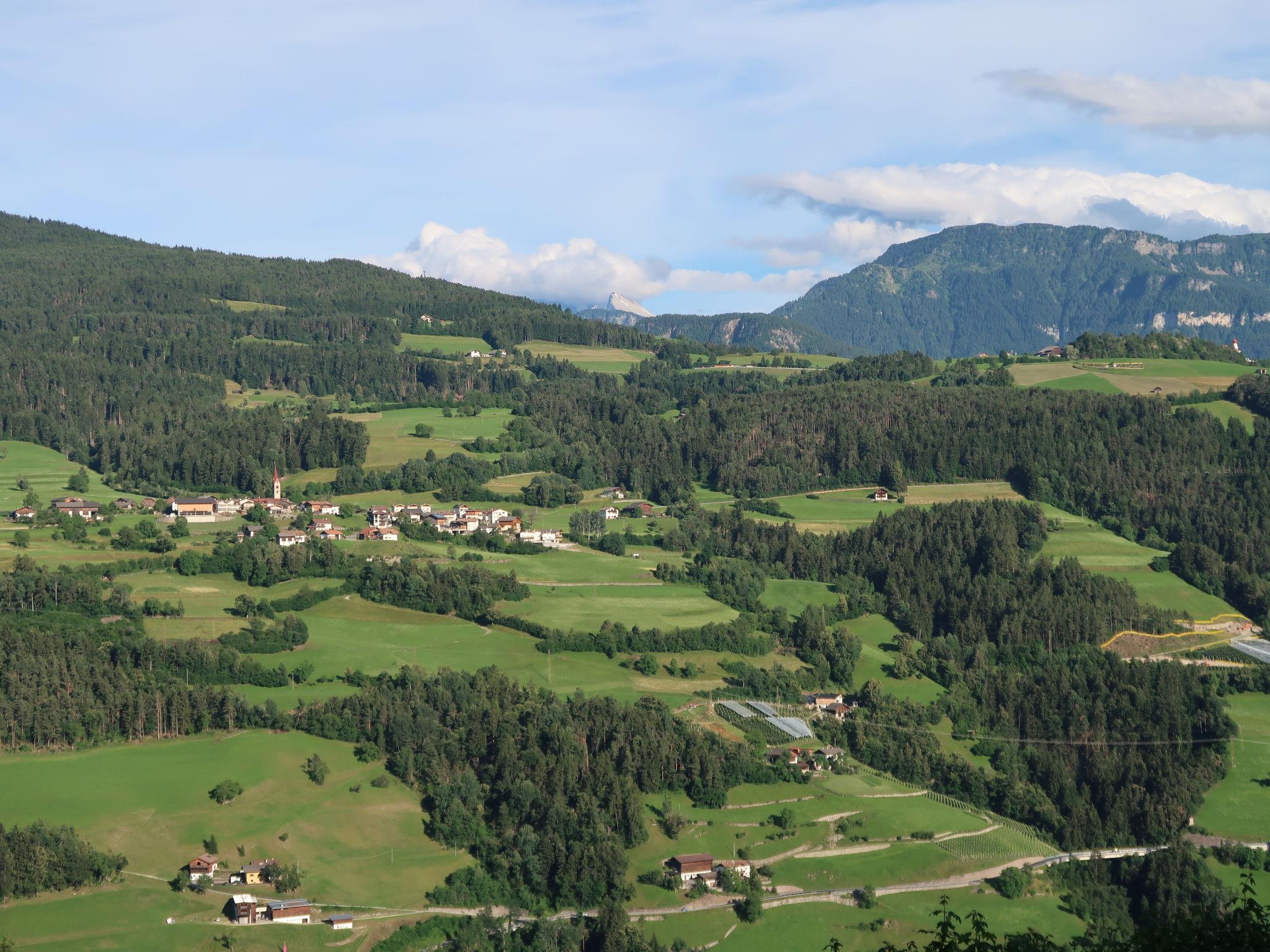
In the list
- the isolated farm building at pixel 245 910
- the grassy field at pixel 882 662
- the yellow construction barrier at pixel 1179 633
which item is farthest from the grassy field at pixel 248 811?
the yellow construction barrier at pixel 1179 633

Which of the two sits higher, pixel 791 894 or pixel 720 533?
pixel 720 533

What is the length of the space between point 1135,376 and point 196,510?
92.8 m

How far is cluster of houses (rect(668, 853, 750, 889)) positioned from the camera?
74.4 metres

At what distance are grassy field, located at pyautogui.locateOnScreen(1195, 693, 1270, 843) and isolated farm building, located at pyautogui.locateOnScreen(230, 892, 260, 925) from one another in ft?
165

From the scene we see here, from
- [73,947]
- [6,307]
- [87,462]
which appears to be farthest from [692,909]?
[6,307]

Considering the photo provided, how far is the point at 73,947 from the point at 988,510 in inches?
3182

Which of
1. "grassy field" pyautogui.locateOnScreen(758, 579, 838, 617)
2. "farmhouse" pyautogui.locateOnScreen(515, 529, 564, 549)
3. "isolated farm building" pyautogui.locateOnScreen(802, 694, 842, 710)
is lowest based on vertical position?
"isolated farm building" pyautogui.locateOnScreen(802, 694, 842, 710)

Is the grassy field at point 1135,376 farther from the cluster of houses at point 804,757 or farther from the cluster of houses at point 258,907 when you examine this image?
the cluster of houses at point 258,907

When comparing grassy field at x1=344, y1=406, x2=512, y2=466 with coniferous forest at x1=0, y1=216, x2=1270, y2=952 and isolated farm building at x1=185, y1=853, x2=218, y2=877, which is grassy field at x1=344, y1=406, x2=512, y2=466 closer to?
coniferous forest at x1=0, y1=216, x2=1270, y2=952

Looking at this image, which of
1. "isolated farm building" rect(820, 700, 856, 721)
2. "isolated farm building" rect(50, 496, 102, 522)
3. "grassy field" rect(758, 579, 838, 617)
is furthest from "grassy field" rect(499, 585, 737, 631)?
"isolated farm building" rect(50, 496, 102, 522)

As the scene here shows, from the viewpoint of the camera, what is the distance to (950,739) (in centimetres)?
9488

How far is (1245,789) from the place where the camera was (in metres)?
89.4

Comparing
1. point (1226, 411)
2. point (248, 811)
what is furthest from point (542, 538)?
point (1226, 411)

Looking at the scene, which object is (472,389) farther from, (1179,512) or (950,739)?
(950,739)
